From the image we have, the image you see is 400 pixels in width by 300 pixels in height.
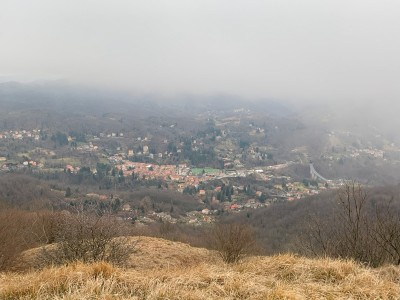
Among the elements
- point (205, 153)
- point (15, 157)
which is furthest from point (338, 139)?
point (15, 157)

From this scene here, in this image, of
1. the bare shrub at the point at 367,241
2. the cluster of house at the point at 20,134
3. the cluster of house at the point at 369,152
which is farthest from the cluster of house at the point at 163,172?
the bare shrub at the point at 367,241

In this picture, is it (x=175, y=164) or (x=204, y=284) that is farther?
(x=175, y=164)

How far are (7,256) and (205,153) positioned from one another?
143 metres

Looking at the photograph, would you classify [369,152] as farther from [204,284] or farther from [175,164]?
[204,284]

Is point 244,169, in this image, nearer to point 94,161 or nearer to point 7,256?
point 94,161

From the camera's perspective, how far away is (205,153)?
150750mm

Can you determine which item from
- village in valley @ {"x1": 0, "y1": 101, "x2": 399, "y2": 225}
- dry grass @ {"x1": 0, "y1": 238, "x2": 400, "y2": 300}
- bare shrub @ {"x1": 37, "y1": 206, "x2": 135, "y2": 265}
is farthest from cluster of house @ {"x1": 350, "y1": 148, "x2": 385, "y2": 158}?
dry grass @ {"x1": 0, "y1": 238, "x2": 400, "y2": 300}

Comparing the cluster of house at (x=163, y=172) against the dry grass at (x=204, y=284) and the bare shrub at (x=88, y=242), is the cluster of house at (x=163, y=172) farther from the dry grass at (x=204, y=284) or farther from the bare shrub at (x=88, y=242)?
the dry grass at (x=204, y=284)

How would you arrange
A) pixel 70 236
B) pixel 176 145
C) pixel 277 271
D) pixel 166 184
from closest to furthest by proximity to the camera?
pixel 277 271
pixel 70 236
pixel 166 184
pixel 176 145

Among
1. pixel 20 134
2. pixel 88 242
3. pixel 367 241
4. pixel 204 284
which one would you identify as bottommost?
pixel 20 134

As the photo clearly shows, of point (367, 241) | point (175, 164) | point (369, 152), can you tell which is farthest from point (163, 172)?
point (367, 241)

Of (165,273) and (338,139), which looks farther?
(338,139)

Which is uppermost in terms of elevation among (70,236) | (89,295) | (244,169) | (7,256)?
(89,295)

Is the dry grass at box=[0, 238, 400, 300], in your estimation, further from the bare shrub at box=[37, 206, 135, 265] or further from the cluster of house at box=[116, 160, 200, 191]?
the cluster of house at box=[116, 160, 200, 191]
